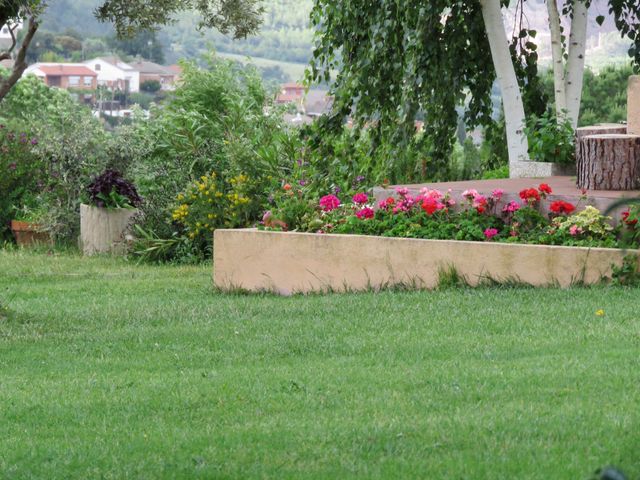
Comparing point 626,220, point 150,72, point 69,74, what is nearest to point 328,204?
point 626,220

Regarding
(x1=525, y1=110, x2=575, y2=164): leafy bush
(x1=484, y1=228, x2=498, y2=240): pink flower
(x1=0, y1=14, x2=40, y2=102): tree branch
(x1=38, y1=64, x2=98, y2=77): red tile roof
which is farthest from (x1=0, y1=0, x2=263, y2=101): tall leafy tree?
(x1=38, y1=64, x2=98, y2=77): red tile roof

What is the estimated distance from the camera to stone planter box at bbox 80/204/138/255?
1534 centimetres

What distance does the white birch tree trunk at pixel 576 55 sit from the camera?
13.1m

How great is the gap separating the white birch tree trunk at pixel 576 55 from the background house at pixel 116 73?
186 feet

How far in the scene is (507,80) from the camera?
12.5 m

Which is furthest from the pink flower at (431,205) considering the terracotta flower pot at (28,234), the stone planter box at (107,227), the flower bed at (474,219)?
the terracotta flower pot at (28,234)

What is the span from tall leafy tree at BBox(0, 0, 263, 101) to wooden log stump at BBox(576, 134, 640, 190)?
161 inches

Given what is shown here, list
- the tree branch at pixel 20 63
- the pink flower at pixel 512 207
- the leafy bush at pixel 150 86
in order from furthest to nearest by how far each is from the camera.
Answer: the leafy bush at pixel 150 86, the pink flower at pixel 512 207, the tree branch at pixel 20 63

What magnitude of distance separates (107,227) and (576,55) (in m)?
6.78

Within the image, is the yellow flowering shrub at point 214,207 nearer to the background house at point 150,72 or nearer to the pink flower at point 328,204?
the pink flower at point 328,204

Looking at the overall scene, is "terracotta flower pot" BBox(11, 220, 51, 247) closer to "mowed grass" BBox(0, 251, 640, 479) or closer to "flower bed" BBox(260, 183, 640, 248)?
"flower bed" BBox(260, 183, 640, 248)

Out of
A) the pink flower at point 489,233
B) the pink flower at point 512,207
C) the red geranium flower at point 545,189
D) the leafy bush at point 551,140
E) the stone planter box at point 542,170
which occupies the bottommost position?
the pink flower at point 489,233

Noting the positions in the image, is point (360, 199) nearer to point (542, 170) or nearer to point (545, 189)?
point (545, 189)

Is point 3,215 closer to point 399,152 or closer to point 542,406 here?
point 399,152
